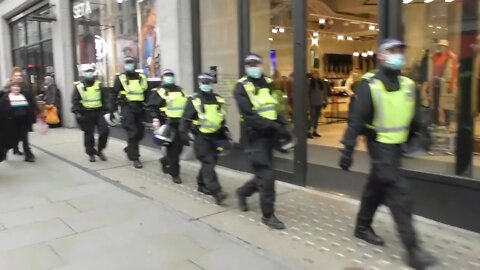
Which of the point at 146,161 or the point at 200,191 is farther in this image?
the point at 146,161

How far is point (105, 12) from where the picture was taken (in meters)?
11.4

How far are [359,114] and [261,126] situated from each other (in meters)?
1.13

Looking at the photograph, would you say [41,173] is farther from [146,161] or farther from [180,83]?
[180,83]

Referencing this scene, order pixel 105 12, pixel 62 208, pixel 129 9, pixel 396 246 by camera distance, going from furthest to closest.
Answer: pixel 105 12 → pixel 129 9 → pixel 62 208 → pixel 396 246

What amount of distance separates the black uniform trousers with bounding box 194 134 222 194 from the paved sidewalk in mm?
258

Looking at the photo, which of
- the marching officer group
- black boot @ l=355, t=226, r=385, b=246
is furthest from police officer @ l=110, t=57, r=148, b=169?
black boot @ l=355, t=226, r=385, b=246

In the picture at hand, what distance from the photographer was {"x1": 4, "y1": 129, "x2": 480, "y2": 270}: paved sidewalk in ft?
12.6

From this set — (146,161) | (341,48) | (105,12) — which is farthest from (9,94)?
(341,48)

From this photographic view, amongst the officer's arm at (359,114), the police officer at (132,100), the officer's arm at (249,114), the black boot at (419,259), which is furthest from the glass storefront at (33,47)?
the black boot at (419,259)

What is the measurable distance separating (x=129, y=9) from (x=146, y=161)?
3968 mm

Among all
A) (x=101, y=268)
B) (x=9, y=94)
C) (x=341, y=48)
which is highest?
(x=341, y=48)

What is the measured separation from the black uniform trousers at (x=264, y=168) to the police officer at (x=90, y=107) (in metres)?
4.33

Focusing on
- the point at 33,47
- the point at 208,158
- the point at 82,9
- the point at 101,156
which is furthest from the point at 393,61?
the point at 33,47

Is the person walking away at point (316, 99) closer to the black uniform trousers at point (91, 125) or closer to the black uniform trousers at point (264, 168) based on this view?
the black uniform trousers at point (91, 125)
